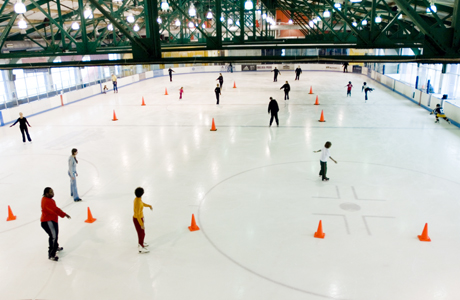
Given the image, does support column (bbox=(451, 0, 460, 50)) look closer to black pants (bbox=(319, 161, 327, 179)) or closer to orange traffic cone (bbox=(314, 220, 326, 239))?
orange traffic cone (bbox=(314, 220, 326, 239))

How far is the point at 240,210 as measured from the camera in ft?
29.6

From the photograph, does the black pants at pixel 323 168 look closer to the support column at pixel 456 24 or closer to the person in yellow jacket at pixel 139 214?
the support column at pixel 456 24

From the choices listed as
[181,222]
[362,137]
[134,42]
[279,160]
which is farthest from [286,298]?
[362,137]

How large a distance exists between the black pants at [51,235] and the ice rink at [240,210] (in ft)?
0.74

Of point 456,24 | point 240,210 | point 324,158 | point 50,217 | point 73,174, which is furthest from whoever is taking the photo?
point 324,158

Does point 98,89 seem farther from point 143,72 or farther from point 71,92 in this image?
point 143,72

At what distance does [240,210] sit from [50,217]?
4327 mm

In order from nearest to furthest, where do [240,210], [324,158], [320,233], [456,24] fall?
[456,24], [320,233], [240,210], [324,158]

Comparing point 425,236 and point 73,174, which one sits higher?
point 73,174

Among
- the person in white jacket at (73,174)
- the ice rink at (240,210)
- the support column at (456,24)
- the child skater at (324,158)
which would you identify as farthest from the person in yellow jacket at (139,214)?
the support column at (456,24)

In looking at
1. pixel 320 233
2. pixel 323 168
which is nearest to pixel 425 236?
pixel 320 233

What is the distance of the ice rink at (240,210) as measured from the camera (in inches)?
247

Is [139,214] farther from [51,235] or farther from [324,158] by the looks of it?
[324,158]

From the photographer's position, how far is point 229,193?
33.1ft
